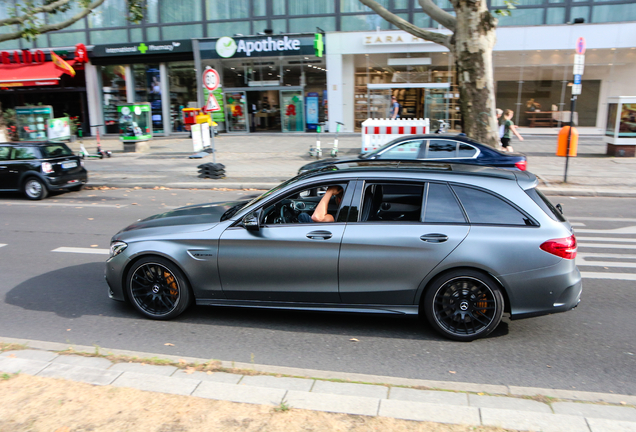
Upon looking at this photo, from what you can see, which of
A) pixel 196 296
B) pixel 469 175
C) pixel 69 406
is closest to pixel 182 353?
pixel 196 296

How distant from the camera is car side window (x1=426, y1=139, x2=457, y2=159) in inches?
429

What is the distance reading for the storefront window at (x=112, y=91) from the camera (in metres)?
28.2

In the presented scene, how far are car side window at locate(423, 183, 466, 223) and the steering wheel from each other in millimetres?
1393

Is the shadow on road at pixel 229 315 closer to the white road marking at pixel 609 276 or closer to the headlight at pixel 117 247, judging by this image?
the headlight at pixel 117 247

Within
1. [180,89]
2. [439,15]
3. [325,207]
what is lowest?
[325,207]

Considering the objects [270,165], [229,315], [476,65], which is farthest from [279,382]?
[270,165]

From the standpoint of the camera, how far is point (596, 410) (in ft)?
11.4

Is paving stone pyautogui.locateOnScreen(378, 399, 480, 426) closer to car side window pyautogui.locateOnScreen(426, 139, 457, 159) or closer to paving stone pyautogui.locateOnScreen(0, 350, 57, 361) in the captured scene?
paving stone pyautogui.locateOnScreen(0, 350, 57, 361)

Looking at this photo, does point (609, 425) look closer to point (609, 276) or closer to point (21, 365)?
point (609, 276)

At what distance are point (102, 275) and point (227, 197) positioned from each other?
571 centimetres

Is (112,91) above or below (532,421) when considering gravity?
above

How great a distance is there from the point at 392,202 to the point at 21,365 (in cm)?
354

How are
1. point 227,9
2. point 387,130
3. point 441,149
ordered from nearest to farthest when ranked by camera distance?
point 441,149
point 387,130
point 227,9

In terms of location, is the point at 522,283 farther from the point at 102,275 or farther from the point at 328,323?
the point at 102,275
